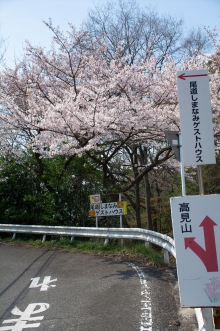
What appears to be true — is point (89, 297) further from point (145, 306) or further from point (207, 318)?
point (207, 318)

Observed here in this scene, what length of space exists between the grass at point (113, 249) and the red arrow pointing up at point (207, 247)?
172 inches

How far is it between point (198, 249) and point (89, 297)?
107 inches

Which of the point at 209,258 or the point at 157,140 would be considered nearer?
the point at 209,258

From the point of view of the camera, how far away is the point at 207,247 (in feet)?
13.1

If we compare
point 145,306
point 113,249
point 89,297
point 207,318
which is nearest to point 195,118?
point 207,318

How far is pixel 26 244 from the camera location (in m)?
12.3

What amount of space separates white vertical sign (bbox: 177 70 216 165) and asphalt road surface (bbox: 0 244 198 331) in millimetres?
2270

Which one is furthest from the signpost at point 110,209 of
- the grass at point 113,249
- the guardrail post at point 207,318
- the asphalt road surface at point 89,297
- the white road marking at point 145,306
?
the guardrail post at point 207,318

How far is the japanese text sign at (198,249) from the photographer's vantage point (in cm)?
393

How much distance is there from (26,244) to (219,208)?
374 inches

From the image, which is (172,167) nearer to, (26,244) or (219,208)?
(26,244)

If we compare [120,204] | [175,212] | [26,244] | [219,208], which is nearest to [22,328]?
[175,212]

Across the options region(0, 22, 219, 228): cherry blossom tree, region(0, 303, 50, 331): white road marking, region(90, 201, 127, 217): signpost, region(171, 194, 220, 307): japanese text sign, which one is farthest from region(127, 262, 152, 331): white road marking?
region(0, 22, 219, 228): cherry blossom tree

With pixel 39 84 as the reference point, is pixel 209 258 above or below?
below
